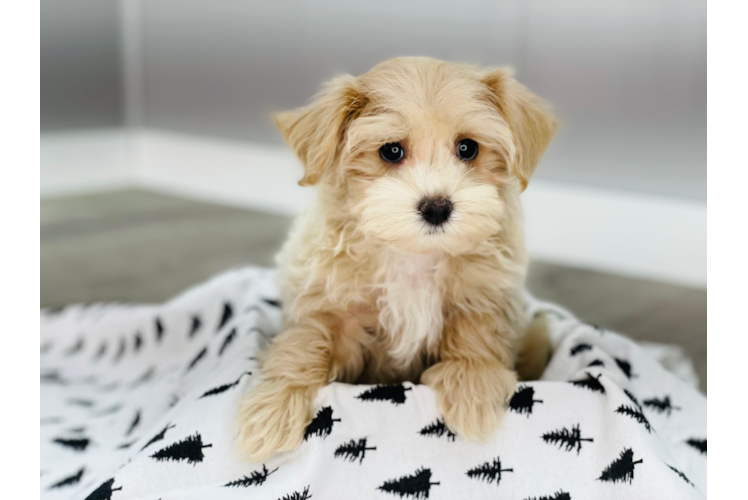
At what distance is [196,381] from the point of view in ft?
7.19

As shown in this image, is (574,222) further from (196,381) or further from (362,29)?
(196,381)

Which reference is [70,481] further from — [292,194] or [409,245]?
[292,194]

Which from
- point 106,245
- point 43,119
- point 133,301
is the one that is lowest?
point 133,301

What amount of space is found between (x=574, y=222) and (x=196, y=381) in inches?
121

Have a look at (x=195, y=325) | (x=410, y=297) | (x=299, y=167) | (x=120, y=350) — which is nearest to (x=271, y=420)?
(x=410, y=297)

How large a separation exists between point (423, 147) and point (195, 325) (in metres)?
1.42

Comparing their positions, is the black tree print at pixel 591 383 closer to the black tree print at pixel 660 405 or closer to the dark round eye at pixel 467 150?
the black tree print at pixel 660 405

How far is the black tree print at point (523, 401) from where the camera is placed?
72.1 inches

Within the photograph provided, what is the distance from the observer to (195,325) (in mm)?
2754

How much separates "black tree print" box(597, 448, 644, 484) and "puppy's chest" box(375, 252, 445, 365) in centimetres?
56

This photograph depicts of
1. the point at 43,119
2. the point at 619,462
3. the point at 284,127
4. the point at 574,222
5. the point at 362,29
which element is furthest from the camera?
the point at 43,119

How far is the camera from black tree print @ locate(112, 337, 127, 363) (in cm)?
283

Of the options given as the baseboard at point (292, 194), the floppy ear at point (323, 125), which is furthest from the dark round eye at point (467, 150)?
the baseboard at point (292, 194)
